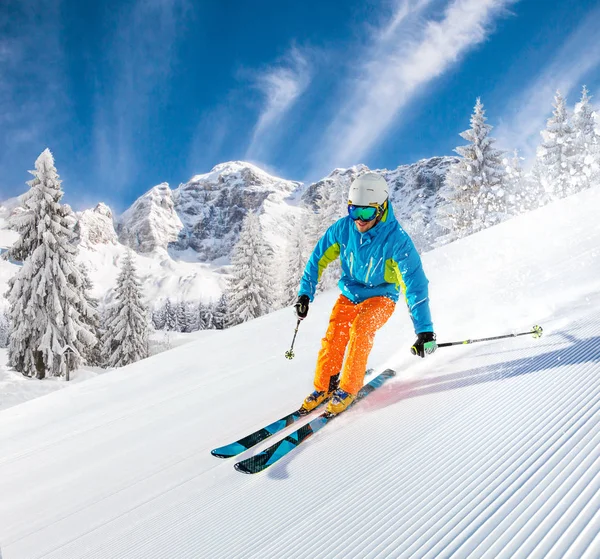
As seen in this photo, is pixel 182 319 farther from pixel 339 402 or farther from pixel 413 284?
pixel 413 284

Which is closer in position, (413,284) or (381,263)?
(413,284)

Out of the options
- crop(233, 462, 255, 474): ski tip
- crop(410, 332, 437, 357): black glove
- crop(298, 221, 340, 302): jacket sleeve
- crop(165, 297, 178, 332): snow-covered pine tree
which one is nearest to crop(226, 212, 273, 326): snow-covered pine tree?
crop(298, 221, 340, 302): jacket sleeve

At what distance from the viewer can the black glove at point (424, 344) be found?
321 cm

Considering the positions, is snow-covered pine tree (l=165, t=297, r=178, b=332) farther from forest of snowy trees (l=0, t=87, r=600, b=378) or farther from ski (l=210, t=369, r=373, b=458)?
ski (l=210, t=369, r=373, b=458)

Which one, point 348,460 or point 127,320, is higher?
point 127,320

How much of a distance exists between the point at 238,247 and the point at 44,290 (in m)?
13.0

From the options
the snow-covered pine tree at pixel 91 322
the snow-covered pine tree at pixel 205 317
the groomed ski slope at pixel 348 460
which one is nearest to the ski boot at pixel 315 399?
the groomed ski slope at pixel 348 460

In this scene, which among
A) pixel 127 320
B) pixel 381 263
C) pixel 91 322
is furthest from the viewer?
pixel 127 320

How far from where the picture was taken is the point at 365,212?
3463 millimetres

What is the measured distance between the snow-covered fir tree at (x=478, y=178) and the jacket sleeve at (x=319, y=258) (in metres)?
21.8

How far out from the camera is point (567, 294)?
520 centimetres

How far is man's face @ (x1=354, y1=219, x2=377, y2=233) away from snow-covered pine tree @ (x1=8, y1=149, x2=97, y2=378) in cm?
1760

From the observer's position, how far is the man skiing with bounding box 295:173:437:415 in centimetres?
337

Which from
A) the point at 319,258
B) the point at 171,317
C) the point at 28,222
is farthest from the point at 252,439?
the point at 171,317
